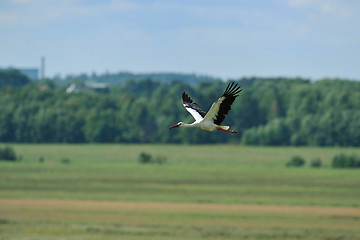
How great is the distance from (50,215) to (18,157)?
87.2m

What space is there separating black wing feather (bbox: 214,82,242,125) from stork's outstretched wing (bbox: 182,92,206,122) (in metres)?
0.89

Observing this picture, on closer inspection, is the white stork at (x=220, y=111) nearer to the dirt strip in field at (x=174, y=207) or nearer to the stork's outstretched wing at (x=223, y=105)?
the stork's outstretched wing at (x=223, y=105)

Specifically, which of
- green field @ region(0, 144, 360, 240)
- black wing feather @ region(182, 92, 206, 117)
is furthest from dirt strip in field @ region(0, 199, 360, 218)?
black wing feather @ region(182, 92, 206, 117)

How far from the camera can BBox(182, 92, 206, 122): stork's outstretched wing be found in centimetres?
3371

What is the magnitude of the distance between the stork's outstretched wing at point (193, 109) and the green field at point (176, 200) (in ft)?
157

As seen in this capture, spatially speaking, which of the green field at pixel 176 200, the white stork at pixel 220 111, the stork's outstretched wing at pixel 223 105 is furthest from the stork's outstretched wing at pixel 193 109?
the green field at pixel 176 200

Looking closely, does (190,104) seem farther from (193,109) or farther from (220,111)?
(220,111)

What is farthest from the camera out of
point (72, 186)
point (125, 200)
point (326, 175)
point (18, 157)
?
point (18, 157)

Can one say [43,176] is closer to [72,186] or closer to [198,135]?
[72,186]

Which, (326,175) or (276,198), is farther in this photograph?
(326,175)

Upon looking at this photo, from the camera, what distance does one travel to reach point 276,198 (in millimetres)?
117875

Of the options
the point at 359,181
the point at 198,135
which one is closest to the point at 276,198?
the point at 359,181

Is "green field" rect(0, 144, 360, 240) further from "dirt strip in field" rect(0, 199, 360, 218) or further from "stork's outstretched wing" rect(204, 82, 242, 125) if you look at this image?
"stork's outstretched wing" rect(204, 82, 242, 125)

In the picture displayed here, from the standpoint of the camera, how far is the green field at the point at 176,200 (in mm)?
87188
